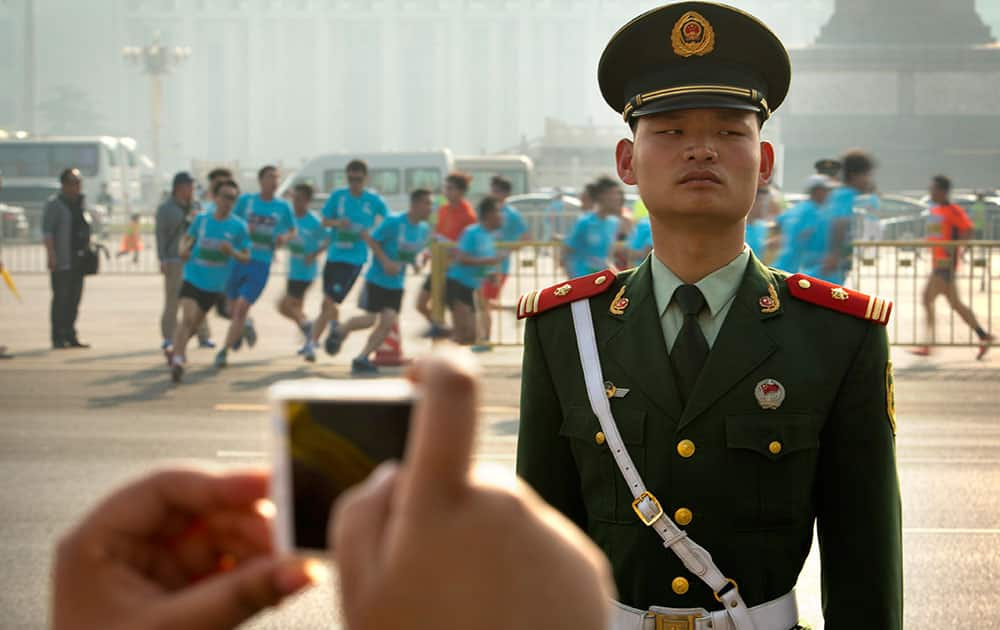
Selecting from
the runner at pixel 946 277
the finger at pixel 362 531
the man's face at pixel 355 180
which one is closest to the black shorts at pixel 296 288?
the man's face at pixel 355 180

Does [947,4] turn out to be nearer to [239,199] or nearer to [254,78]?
[239,199]

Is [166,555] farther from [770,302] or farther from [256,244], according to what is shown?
[256,244]

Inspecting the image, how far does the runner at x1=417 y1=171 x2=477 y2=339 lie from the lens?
1395 cm

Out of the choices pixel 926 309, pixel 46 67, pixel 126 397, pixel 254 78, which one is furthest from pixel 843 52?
pixel 46 67

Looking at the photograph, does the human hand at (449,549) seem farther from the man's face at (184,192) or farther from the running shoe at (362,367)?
the man's face at (184,192)

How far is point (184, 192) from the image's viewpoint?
13930 mm

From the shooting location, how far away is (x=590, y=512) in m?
2.46

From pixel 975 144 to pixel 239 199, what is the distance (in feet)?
155

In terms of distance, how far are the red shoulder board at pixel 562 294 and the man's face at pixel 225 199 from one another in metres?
9.82

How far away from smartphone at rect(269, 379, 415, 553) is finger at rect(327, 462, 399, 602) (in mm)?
39

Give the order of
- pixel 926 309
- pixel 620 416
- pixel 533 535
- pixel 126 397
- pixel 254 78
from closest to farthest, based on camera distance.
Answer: pixel 533 535, pixel 620 416, pixel 126 397, pixel 926 309, pixel 254 78

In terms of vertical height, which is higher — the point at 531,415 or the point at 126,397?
the point at 531,415

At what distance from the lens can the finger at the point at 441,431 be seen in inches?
31.2

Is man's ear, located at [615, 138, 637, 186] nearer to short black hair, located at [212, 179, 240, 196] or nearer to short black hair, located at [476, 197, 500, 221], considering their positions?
short black hair, located at [212, 179, 240, 196]
